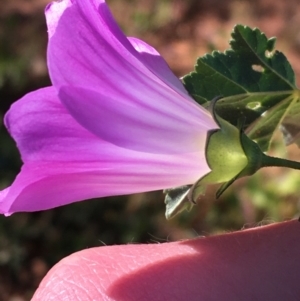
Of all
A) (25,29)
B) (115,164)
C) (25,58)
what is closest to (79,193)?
(115,164)

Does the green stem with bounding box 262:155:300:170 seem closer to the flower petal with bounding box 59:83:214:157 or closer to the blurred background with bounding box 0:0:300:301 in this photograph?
the flower petal with bounding box 59:83:214:157

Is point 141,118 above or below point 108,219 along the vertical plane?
above

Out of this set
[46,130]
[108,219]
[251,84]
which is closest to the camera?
[46,130]

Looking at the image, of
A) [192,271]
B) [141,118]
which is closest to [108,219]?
[192,271]

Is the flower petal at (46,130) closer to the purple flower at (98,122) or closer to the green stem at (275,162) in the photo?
the purple flower at (98,122)

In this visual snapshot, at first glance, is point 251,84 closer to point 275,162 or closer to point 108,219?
point 275,162

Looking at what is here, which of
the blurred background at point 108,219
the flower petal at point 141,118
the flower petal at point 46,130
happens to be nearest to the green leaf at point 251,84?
the flower petal at point 141,118

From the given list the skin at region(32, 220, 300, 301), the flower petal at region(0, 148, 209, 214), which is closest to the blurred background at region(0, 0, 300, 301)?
the skin at region(32, 220, 300, 301)
